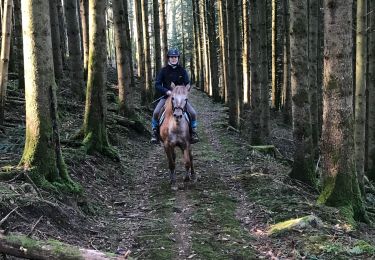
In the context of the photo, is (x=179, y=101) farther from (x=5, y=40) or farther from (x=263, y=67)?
(x=263, y=67)

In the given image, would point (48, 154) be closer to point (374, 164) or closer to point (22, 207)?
point (22, 207)

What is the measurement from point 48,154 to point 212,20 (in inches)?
1034

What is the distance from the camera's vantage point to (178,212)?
7.75m

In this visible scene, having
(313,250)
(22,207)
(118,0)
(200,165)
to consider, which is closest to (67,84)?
(118,0)

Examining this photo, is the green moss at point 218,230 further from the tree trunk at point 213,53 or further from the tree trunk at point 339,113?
the tree trunk at point 213,53

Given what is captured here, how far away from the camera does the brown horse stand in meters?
9.20

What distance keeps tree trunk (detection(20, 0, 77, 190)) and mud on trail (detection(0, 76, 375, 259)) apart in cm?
45

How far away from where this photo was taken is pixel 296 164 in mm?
Result: 10102

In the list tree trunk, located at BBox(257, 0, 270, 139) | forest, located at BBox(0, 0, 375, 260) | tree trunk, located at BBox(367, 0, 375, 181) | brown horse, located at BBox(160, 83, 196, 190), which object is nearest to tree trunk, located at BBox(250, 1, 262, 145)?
tree trunk, located at BBox(257, 0, 270, 139)

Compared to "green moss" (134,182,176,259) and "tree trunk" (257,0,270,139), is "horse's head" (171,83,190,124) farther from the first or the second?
"tree trunk" (257,0,270,139)

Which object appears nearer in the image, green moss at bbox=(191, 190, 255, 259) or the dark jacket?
green moss at bbox=(191, 190, 255, 259)

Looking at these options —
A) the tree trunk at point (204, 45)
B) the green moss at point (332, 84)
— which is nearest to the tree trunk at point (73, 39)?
the green moss at point (332, 84)

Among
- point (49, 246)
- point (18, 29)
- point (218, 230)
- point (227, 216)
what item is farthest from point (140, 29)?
point (49, 246)

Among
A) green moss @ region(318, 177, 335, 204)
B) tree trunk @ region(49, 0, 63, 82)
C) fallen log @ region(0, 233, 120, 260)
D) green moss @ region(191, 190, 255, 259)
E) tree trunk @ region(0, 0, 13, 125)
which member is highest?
tree trunk @ region(49, 0, 63, 82)
